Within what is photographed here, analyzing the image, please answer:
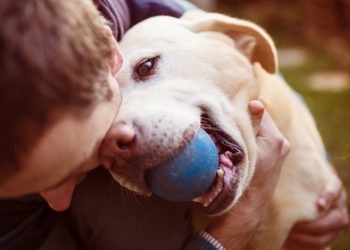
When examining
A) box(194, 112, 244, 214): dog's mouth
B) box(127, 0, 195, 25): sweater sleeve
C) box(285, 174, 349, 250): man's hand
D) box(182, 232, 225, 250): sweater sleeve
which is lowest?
box(285, 174, 349, 250): man's hand

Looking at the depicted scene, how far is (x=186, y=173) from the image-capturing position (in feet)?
4.27

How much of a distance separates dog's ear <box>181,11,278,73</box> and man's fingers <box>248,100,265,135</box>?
0.64 ft

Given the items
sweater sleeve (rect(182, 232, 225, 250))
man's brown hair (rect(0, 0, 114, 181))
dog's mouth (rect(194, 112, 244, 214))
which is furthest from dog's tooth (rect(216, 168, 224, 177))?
man's brown hair (rect(0, 0, 114, 181))

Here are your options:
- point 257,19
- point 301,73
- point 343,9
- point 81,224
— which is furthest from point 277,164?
point 257,19

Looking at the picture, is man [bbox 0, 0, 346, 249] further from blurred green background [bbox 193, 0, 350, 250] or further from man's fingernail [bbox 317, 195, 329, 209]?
blurred green background [bbox 193, 0, 350, 250]

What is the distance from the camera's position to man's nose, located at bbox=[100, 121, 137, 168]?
4.09 ft

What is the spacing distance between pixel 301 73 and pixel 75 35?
125 inches

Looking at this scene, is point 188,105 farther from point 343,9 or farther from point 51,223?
point 343,9

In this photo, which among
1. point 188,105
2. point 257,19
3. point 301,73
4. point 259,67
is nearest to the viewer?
point 188,105

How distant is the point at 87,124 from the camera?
3.66ft

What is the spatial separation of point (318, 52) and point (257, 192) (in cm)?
304

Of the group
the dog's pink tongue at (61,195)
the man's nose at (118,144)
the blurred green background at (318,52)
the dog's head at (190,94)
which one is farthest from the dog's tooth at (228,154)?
the blurred green background at (318,52)

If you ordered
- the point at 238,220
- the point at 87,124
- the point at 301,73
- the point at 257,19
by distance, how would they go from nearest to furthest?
the point at 87,124
the point at 238,220
the point at 301,73
the point at 257,19

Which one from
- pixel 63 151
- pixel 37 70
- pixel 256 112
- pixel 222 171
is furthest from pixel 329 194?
pixel 37 70
